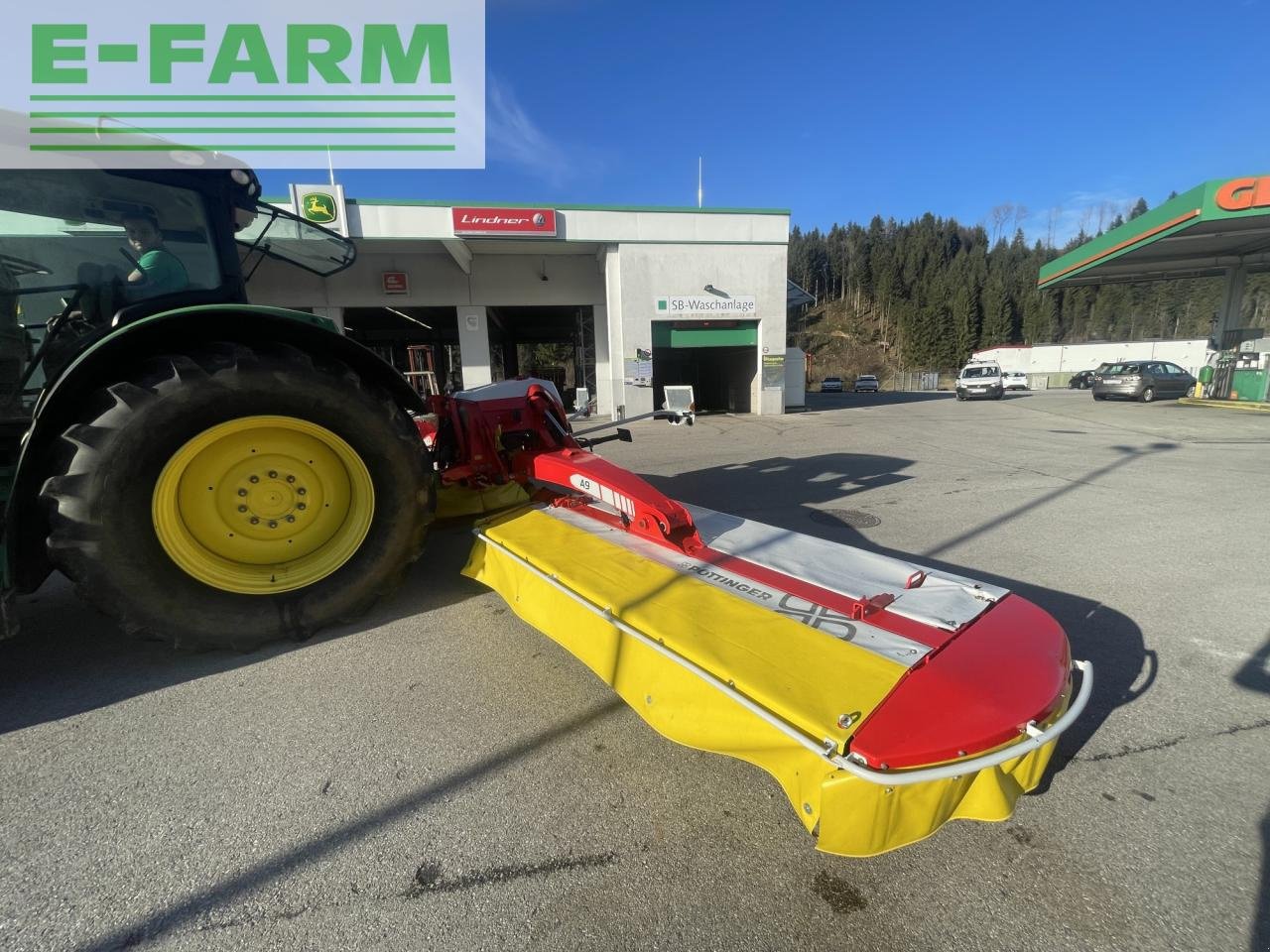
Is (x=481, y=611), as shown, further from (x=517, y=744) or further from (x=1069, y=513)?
(x=1069, y=513)

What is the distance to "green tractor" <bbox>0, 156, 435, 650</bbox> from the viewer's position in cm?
232

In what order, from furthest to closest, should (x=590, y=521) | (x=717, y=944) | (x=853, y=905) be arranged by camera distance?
(x=590, y=521) → (x=853, y=905) → (x=717, y=944)

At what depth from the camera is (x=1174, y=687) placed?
8.18 ft

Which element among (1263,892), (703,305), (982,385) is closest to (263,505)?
(1263,892)

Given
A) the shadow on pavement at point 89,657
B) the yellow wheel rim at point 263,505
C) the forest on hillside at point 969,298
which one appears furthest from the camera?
the forest on hillside at point 969,298

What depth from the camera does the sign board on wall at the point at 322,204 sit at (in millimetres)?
14008

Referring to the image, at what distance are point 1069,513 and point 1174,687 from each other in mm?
3376

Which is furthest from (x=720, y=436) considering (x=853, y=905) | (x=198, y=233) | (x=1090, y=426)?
(x=853, y=905)

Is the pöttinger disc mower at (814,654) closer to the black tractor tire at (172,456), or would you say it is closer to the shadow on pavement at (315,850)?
the shadow on pavement at (315,850)

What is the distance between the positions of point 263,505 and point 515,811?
1.98m

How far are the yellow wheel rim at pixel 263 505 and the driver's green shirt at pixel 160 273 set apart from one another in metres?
0.95

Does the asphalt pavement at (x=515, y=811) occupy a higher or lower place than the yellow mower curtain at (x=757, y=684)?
lower

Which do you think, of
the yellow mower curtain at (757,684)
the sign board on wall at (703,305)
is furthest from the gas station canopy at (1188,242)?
the yellow mower curtain at (757,684)

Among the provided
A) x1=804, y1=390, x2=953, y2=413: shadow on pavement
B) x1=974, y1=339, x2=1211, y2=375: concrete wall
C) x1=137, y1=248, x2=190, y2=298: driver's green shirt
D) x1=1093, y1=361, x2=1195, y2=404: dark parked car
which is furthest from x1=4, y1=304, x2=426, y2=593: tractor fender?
x1=974, y1=339, x2=1211, y2=375: concrete wall
